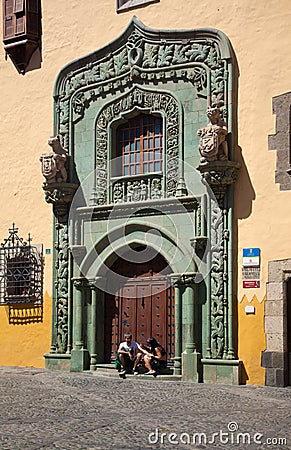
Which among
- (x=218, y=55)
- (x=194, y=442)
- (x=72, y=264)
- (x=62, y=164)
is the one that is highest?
(x=218, y=55)

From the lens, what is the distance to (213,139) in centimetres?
1638

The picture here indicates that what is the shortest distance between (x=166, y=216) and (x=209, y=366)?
313cm

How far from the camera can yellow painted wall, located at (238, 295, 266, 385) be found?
16.0 meters

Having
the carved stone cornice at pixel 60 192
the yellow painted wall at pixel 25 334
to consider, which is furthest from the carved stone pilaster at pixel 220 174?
the yellow painted wall at pixel 25 334

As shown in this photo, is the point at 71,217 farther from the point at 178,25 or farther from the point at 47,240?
the point at 178,25

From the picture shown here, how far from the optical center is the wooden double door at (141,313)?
17641 mm

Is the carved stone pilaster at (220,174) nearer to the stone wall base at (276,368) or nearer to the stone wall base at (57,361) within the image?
the stone wall base at (276,368)

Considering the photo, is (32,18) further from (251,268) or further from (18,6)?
(251,268)

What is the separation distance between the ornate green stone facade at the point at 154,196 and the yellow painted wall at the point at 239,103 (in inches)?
11.3

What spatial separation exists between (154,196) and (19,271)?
402 cm

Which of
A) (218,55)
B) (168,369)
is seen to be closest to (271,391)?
(168,369)

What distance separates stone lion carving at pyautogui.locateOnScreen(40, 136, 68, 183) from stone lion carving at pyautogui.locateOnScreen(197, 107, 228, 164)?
352cm

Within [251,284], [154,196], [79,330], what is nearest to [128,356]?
[79,330]

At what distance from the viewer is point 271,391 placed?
49.1ft
